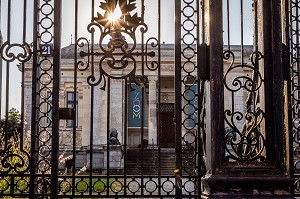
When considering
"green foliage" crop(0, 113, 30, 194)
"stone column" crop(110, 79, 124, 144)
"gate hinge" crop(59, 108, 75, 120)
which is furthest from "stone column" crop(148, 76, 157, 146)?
"gate hinge" crop(59, 108, 75, 120)

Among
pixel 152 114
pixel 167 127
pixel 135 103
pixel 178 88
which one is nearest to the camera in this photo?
pixel 178 88

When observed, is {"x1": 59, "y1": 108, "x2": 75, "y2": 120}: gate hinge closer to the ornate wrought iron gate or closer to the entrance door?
the ornate wrought iron gate

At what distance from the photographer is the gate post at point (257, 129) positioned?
3346 millimetres

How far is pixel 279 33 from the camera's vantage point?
3561 mm

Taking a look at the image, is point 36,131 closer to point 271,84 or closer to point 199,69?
point 199,69

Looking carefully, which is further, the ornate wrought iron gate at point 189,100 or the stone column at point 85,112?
the stone column at point 85,112

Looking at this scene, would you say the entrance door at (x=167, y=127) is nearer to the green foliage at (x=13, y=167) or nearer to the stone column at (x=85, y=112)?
the stone column at (x=85, y=112)

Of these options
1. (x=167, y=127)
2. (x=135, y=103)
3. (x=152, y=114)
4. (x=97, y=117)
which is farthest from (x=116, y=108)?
(x=167, y=127)

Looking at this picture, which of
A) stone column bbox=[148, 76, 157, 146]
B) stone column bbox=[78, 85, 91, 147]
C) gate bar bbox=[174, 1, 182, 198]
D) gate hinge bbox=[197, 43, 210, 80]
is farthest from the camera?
stone column bbox=[78, 85, 91, 147]

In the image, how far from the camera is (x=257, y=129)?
3.64m

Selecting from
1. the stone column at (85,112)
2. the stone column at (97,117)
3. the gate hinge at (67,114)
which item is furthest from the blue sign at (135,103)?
the gate hinge at (67,114)

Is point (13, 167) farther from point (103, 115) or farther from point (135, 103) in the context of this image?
point (103, 115)

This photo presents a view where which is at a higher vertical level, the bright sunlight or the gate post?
the bright sunlight

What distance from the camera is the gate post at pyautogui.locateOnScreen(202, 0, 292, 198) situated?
132 inches
